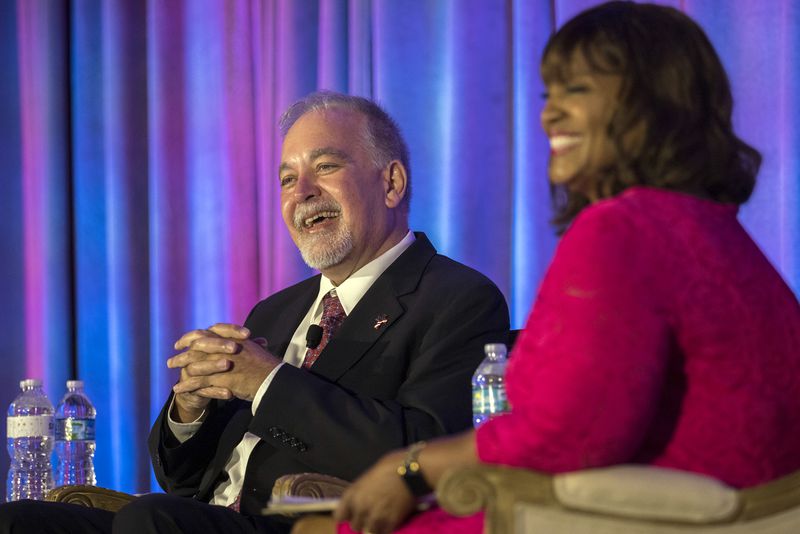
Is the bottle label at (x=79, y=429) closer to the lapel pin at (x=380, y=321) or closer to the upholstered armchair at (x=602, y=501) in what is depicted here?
the lapel pin at (x=380, y=321)

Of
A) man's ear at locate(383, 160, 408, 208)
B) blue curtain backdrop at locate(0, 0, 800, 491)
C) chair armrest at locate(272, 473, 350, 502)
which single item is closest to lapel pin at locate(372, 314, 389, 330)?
man's ear at locate(383, 160, 408, 208)

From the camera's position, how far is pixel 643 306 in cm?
123

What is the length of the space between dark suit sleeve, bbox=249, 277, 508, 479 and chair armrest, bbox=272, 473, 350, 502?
1.22 feet

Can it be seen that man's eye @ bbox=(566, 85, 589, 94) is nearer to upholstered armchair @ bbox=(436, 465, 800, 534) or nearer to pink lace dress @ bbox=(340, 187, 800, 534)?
pink lace dress @ bbox=(340, 187, 800, 534)

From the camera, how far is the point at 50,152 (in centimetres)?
436

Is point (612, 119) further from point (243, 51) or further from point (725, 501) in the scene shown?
point (243, 51)

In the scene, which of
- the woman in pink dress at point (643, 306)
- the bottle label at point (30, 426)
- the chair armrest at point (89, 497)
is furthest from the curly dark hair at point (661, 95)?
the bottle label at point (30, 426)

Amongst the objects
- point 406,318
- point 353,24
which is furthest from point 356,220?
point 353,24

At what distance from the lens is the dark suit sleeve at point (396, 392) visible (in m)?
2.21

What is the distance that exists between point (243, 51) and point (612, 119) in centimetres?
299

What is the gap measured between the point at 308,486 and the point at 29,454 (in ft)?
9.13

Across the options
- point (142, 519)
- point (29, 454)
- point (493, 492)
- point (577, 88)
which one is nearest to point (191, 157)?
point (29, 454)

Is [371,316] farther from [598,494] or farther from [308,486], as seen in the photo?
[598,494]

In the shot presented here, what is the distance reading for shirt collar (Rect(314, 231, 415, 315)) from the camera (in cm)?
277
